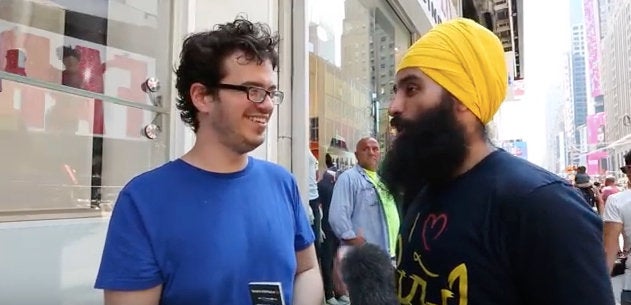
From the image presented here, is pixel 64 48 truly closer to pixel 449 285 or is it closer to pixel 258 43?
pixel 258 43

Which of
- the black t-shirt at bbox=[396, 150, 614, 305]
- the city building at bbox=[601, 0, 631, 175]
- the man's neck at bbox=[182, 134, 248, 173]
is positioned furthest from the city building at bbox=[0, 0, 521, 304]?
the city building at bbox=[601, 0, 631, 175]

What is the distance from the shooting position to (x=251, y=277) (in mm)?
1323

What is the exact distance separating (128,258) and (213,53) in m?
0.61

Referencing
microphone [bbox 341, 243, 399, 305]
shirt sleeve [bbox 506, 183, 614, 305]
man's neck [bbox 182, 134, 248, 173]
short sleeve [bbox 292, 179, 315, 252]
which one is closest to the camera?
shirt sleeve [bbox 506, 183, 614, 305]

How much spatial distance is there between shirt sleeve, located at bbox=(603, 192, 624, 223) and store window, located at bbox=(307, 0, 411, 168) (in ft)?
5.78

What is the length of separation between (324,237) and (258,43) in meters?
4.22

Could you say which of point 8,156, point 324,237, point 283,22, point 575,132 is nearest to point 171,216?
point 8,156

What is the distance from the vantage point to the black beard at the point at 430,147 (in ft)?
4.00

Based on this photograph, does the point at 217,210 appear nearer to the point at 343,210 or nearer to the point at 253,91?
the point at 253,91

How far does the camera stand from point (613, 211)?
12.1 ft

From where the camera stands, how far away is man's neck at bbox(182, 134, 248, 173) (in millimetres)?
1420

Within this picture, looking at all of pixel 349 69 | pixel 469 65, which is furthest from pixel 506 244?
pixel 349 69

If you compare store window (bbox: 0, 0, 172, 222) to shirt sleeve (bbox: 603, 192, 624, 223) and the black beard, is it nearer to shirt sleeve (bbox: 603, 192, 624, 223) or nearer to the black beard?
the black beard

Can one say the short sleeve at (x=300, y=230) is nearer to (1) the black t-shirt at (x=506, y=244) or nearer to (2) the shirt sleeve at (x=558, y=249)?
(1) the black t-shirt at (x=506, y=244)
